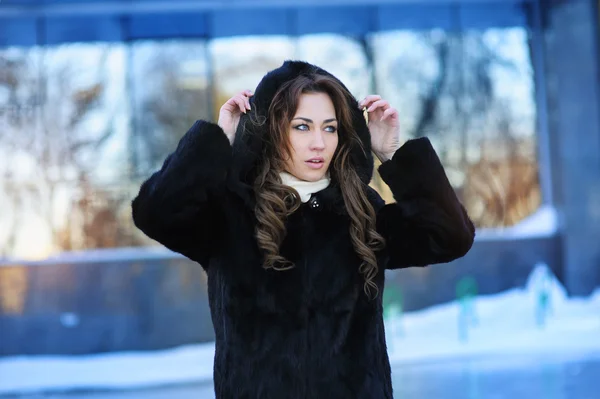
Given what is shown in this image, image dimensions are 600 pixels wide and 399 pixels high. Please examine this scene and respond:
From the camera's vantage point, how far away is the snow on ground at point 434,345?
8.16 m

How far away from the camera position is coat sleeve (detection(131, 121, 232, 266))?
2240 mm

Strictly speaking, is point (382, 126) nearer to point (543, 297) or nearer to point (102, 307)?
point (102, 307)

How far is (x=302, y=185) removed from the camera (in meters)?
2.38

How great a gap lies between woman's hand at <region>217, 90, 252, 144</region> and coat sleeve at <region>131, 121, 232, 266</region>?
0.08 metres

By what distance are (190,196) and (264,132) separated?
30 centimetres

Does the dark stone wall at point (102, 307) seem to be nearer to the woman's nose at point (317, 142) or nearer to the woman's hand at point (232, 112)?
the woman's hand at point (232, 112)

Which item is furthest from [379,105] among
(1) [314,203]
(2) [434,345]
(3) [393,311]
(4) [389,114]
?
(3) [393,311]

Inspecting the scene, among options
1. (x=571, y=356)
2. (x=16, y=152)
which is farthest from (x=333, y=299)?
(x=16, y=152)

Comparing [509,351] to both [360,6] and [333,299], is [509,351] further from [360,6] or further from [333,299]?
[333,299]

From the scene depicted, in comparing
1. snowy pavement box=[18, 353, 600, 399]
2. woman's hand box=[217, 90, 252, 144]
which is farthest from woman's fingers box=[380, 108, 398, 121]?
snowy pavement box=[18, 353, 600, 399]

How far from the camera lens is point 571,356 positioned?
798cm

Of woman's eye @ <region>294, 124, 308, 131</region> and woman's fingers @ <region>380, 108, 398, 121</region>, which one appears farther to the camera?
woman's fingers @ <region>380, 108, 398, 121</region>

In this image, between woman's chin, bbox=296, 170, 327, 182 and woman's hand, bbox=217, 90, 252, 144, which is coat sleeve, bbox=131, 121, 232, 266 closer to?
woman's hand, bbox=217, 90, 252, 144

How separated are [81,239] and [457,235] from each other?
786cm
